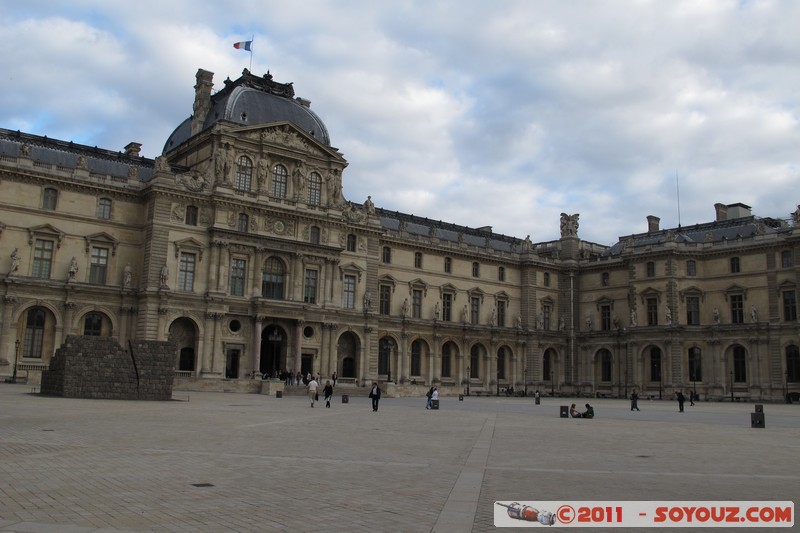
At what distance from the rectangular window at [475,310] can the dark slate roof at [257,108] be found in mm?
25599

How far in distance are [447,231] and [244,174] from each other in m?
30.3

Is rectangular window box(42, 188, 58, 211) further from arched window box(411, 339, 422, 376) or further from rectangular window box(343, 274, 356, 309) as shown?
arched window box(411, 339, 422, 376)

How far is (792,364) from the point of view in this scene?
2847 inches

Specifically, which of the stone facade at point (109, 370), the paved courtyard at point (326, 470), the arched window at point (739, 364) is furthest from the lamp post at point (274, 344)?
the arched window at point (739, 364)

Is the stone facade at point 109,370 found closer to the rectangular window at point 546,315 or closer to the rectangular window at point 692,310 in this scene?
the rectangular window at point 546,315

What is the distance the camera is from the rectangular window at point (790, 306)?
73.6 metres

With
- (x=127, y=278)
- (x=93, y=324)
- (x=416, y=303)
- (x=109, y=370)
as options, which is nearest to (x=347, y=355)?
(x=416, y=303)

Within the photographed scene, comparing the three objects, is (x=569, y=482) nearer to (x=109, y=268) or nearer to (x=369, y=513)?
(x=369, y=513)

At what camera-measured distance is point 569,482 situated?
49.1ft

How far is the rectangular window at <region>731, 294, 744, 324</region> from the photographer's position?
77.9m

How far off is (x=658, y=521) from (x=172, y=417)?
68.7 feet

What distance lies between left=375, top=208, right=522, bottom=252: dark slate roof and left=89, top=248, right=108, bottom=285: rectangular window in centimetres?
2796

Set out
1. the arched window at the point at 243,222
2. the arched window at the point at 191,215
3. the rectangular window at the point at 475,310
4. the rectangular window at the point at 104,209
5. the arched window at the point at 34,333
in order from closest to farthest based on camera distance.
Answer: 1. the arched window at the point at 34,333
2. the rectangular window at the point at 104,209
3. the arched window at the point at 191,215
4. the arched window at the point at 243,222
5. the rectangular window at the point at 475,310

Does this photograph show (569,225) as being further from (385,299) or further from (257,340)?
(257,340)
